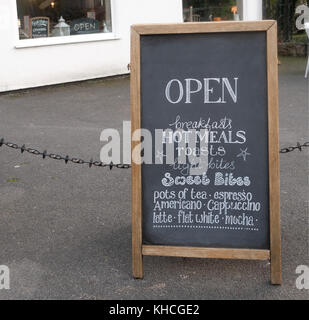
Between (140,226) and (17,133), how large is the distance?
487cm

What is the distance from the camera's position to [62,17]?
12531mm

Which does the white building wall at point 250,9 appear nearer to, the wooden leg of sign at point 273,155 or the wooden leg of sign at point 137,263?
the wooden leg of sign at point 273,155

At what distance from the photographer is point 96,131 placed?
342 inches

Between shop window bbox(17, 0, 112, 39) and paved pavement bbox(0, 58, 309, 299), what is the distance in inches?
145

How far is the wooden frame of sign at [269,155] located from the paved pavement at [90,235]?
0.18m

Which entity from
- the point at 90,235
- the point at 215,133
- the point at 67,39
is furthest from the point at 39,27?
the point at 215,133

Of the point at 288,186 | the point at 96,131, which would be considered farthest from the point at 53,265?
the point at 96,131

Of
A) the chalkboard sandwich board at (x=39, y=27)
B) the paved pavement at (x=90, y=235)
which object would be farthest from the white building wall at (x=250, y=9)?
the paved pavement at (x=90, y=235)

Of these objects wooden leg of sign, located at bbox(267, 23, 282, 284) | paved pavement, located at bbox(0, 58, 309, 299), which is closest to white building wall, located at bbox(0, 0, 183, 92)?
paved pavement, located at bbox(0, 58, 309, 299)

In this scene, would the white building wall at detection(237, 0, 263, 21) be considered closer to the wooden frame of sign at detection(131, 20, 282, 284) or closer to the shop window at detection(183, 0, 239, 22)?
the shop window at detection(183, 0, 239, 22)

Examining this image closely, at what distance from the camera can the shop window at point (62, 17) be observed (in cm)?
1192

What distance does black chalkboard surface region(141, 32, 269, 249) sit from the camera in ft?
13.1

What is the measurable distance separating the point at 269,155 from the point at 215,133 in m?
0.38
